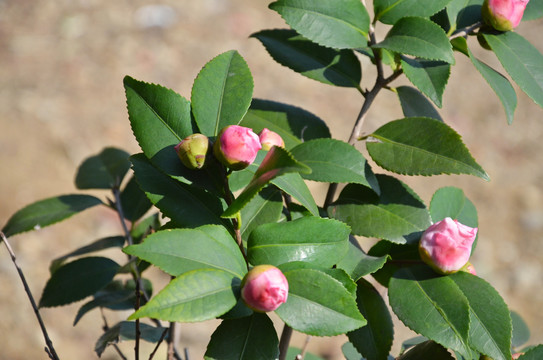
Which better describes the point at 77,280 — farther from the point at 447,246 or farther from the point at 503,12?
the point at 503,12

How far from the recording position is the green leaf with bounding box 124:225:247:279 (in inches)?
18.6

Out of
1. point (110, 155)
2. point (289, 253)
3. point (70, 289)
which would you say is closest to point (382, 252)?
point (289, 253)

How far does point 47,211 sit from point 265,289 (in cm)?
52

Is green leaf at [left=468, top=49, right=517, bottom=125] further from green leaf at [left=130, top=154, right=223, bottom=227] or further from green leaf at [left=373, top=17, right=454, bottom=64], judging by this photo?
green leaf at [left=130, top=154, right=223, bottom=227]

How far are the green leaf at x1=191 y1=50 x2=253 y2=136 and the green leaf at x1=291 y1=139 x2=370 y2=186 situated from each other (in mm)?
87

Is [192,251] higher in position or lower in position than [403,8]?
lower

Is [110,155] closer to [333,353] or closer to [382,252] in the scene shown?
[382,252]

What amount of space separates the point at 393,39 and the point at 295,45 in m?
0.15

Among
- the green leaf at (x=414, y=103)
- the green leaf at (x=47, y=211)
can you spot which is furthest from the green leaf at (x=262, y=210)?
the green leaf at (x=47, y=211)

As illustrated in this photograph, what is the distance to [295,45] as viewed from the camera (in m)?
0.76

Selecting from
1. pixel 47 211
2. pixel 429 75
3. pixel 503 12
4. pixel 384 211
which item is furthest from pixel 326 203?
pixel 47 211

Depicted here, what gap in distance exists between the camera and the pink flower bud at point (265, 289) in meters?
0.47

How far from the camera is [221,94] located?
1.91ft

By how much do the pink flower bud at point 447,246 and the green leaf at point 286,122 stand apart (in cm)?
20
